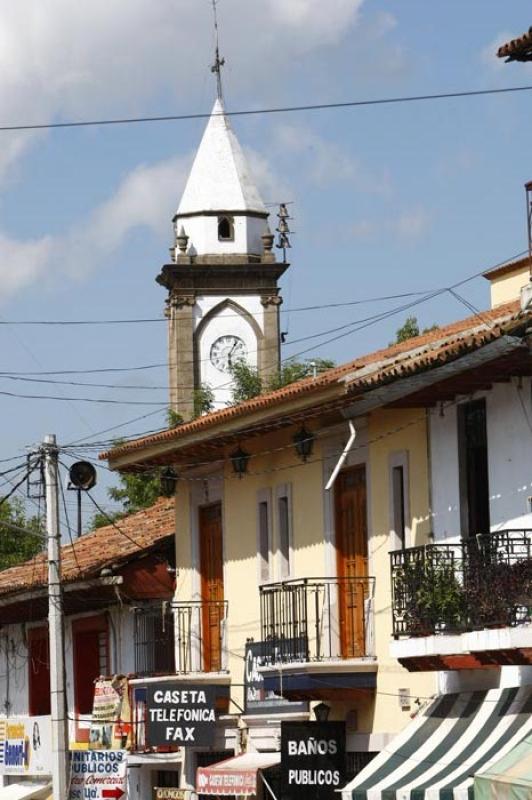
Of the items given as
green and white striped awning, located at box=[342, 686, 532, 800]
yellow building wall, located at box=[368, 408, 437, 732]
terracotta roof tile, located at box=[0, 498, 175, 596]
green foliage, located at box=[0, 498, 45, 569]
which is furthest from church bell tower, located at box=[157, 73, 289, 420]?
green and white striped awning, located at box=[342, 686, 532, 800]

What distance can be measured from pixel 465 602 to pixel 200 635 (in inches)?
401

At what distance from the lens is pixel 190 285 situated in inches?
3671

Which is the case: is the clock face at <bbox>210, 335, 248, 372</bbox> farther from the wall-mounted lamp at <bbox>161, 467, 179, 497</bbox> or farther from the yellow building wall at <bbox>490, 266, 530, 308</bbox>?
the yellow building wall at <bbox>490, 266, 530, 308</bbox>

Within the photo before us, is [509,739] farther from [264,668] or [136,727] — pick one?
[136,727]

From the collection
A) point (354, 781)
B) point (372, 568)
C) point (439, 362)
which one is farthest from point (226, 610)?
point (439, 362)

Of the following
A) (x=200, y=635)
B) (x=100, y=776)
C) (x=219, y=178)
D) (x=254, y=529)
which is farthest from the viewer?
(x=219, y=178)

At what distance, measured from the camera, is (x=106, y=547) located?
129ft

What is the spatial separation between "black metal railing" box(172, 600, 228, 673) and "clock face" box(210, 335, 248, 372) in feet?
196

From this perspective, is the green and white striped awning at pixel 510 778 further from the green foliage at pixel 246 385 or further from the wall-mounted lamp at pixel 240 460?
the green foliage at pixel 246 385

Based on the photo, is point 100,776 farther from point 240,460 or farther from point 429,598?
point 429,598

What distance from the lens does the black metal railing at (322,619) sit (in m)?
28.9

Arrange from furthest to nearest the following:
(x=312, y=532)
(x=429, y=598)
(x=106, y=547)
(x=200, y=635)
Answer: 1. (x=106, y=547)
2. (x=200, y=635)
3. (x=312, y=532)
4. (x=429, y=598)

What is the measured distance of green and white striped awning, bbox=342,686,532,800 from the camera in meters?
24.0

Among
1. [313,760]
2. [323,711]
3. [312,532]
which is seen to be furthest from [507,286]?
[313,760]
